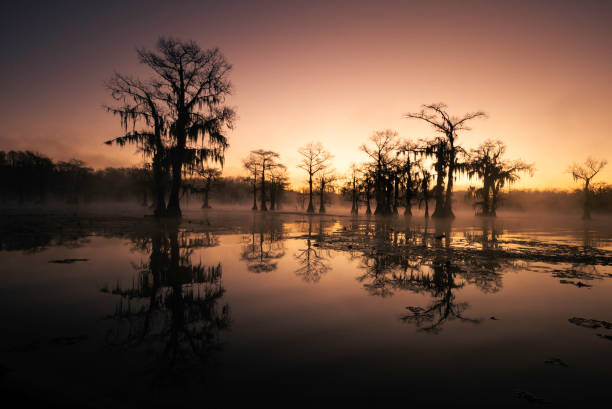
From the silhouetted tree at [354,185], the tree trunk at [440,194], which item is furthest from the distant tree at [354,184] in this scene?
the tree trunk at [440,194]

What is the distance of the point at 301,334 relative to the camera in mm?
3184

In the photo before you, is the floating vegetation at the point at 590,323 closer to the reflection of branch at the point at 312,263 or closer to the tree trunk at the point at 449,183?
the reflection of branch at the point at 312,263

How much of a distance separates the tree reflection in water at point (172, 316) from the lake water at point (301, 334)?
0.08 feet

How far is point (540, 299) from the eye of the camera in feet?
14.5

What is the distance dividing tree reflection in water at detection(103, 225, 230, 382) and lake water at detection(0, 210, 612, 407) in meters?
0.02

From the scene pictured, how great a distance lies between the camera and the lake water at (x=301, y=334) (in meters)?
2.15

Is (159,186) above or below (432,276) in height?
above

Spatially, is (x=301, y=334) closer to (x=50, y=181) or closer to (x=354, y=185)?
(x=354, y=185)

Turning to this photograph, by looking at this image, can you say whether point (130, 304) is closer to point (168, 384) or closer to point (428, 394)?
point (168, 384)

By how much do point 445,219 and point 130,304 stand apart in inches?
1285

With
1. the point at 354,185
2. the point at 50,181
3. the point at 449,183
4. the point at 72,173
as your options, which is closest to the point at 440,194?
the point at 449,183

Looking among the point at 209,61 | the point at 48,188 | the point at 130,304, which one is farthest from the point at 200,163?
the point at 48,188

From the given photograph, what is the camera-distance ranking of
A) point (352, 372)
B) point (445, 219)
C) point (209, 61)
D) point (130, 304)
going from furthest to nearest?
point (445, 219) → point (209, 61) → point (130, 304) → point (352, 372)

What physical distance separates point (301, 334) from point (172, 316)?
1650 millimetres
